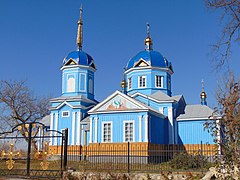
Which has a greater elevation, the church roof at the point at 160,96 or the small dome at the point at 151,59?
the small dome at the point at 151,59

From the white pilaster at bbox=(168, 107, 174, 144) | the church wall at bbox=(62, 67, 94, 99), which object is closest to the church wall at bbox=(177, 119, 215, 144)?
the white pilaster at bbox=(168, 107, 174, 144)

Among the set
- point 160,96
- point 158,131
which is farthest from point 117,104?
point 160,96

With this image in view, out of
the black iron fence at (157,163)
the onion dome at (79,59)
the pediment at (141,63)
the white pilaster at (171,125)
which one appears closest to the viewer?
the black iron fence at (157,163)

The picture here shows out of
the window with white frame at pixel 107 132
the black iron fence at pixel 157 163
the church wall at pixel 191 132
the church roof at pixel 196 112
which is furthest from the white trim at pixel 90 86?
the black iron fence at pixel 157 163

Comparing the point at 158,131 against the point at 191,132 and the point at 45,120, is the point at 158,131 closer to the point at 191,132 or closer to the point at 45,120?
the point at 191,132

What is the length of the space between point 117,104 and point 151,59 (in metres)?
6.75

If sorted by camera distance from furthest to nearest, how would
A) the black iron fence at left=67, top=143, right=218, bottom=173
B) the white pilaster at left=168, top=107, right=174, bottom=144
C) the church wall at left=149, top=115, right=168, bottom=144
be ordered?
1. the white pilaster at left=168, top=107, right=174, bottom=144
2. the church wall at left=149, top=115, right=168, bottom=144
3. the black iron fence at left=67, top=143, right=218, bottom=173

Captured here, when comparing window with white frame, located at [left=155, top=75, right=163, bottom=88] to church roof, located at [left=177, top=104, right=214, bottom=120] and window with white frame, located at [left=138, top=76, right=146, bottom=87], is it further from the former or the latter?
church roof, located at [left=177, top=104, right=214, bottom=120]

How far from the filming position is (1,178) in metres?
13.4

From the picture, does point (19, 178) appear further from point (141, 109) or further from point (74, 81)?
point (74, 81)

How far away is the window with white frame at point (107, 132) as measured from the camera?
22.3m

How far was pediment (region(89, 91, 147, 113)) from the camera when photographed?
22.3m

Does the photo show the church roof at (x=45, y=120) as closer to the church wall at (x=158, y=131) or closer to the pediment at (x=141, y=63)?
the pediment at (x=141, y=63)

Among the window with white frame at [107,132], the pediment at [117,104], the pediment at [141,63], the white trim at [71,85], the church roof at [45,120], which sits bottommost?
A: the window with white frame at [107,132]
